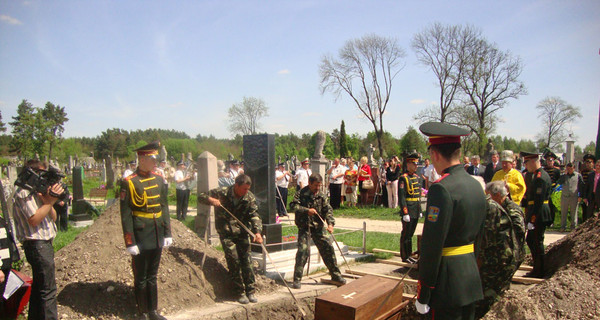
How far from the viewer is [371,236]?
10.5 m

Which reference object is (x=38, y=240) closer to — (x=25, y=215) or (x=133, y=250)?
(x=25, y=215)

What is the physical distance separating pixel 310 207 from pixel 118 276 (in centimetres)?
311

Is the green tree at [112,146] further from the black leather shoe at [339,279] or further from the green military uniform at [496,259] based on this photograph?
the green military uniform at [496,259]

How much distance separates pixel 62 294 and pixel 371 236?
7319 mm

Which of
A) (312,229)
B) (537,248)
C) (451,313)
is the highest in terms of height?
(312,229)

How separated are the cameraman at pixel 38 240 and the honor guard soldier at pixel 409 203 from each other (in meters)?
5.78

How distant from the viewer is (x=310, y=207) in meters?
6.78

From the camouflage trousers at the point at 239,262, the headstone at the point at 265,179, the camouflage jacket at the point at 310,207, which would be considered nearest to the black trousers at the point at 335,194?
the headstone at the point at 265,179

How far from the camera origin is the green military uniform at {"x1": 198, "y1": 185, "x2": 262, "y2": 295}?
6051 millimetres

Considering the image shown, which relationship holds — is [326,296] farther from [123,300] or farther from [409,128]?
[409,128]

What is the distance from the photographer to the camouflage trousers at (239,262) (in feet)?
19.8

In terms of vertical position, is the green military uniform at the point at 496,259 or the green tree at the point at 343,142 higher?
the green tree at the point at 343,142

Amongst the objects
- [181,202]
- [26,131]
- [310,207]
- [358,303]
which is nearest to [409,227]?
[310,207]

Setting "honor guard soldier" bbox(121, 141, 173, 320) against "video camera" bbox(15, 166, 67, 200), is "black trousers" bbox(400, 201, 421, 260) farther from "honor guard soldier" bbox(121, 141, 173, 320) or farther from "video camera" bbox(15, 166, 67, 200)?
"video camera" bbox(15, 166, 67, 200)
